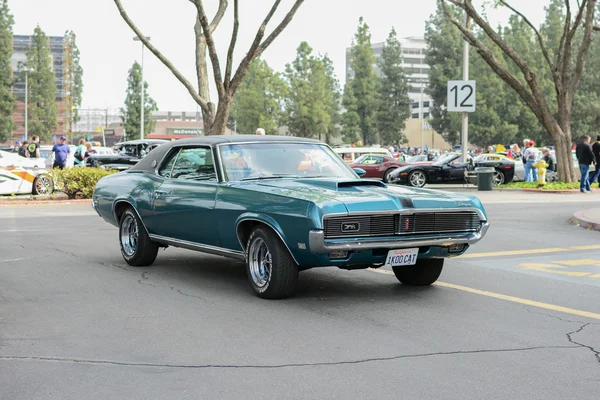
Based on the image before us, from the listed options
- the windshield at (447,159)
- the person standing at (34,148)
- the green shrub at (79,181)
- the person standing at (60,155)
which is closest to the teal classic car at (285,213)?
the green shrub at (79,181)

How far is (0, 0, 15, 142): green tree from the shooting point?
78.8 meters

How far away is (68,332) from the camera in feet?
21.7

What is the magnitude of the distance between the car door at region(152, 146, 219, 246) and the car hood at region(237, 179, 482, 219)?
0.60m

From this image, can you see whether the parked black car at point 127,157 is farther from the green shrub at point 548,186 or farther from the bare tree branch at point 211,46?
the green shrub at point 548,186

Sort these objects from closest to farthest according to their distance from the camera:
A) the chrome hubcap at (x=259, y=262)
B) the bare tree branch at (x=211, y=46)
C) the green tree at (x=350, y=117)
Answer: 1. the chrome hubcap at (x=259, y=262)
2. the bare tree branch at (x=211, y=46)
3. the green tree at (x=350, y=117)

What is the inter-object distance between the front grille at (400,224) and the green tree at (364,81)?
72626 mm

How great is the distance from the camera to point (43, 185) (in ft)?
82.4

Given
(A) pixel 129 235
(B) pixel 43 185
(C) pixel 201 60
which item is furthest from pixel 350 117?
(A) pixel 129 235

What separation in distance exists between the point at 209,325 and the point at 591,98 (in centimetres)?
8036

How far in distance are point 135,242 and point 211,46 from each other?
17294 millimetres

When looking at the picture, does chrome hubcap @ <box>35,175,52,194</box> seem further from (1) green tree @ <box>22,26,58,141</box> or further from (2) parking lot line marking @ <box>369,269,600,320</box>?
(1) green tree @ <box>22,26,58,141</box>

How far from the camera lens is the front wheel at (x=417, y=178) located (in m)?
32.0

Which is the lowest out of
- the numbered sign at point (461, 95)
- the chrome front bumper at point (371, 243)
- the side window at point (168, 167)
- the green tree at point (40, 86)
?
the chrome front bumper at point (371, 243)

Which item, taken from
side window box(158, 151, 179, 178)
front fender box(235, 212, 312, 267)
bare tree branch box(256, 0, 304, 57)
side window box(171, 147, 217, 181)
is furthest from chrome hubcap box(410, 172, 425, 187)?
front fender box(235, 212, 312, 267)
